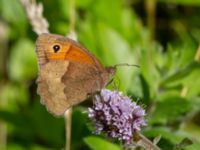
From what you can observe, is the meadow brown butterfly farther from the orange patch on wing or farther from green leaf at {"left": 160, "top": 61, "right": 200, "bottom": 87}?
green leaf at {"left": 160, "top": 61, "right": 200, "bottom": 87}

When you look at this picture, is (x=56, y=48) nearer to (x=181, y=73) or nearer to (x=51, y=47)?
(x=51, y=47)

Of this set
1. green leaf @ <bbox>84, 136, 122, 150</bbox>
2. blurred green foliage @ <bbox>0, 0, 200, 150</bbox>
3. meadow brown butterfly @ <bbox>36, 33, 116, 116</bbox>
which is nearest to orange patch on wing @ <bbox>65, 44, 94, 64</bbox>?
meadow brown butterfly @ <bbox>36, 33, 116, 116</bbox>

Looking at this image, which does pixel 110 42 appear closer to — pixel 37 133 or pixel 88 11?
pixel 88 11

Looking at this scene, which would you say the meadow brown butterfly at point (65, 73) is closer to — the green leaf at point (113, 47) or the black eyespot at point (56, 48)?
the black eyespot at point (56, 48)

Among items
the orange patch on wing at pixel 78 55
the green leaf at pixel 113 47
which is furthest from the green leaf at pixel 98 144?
the green leaf at pixel 113 47

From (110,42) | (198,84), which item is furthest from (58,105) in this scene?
(110,42)

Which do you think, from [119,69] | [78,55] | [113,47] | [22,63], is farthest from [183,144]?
[22,63]
